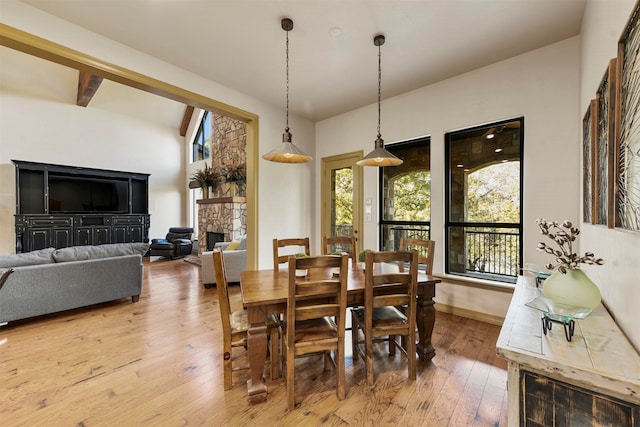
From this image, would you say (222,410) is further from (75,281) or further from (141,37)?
(141,37)

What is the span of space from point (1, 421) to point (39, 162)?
268 inches

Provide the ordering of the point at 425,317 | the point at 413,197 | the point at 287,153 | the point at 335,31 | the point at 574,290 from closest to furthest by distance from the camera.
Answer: the point at 574,290, the point at 425,317, the point at 287,153, the point at 335,31, the point at 413,197

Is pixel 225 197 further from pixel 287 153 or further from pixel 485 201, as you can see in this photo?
pixel 485 201

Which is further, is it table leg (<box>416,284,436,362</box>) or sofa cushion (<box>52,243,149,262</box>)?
sofa cushion (<box>52,243,149,262</box>)

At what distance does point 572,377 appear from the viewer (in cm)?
87

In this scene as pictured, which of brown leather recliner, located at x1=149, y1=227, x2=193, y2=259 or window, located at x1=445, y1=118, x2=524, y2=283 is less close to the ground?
window, located at x1=445, y1=118, x2=524, y2=283

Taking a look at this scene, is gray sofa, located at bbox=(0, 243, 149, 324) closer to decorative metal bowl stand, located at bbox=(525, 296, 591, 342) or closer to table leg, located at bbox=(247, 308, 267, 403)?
table leg, located at bbox=(247, 308, 267, 403)

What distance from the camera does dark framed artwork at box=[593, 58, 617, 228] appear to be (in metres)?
1.22

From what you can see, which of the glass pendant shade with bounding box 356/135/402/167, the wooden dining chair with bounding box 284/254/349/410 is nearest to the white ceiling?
the glass pendant shade with bounding box 356/135/402/167

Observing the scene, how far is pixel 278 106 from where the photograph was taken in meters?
4.09

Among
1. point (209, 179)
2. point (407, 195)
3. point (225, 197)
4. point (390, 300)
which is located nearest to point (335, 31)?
point (407, 195)

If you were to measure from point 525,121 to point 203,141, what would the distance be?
8.55 metres

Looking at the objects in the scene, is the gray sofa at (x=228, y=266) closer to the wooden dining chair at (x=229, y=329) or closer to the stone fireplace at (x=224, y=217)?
the stone fireplace at (x=224, y=217)

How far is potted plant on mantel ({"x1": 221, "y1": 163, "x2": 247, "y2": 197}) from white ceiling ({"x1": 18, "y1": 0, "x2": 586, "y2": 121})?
2833 millimetres
